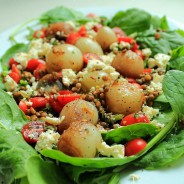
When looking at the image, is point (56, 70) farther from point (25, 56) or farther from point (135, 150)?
point (135, 150)

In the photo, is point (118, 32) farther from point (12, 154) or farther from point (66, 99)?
point (12, 154)

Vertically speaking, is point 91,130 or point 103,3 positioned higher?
Result: point 91,130

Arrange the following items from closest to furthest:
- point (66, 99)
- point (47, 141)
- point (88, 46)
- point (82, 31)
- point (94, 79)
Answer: point (47, 141) < point (66, 99) < point (94, 79) < point (88, 46) < point (82, 31)

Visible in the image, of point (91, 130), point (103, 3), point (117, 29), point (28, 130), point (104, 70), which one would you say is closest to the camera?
point (91, 130)

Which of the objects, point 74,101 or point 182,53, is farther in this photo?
point 182,53

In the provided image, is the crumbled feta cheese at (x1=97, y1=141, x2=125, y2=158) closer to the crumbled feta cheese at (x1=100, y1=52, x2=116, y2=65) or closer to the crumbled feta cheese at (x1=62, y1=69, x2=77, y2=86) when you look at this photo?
the crumbled feta cheese at (x1=62, y1=69, x2=77, y2=86)

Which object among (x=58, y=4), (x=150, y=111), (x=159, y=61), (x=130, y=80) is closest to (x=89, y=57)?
(x=130, y=80)

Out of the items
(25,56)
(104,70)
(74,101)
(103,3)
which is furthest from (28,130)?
(103,3)
